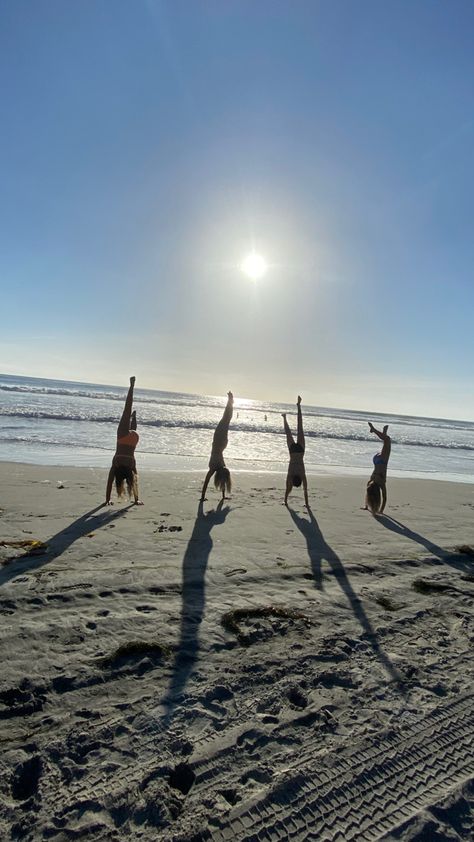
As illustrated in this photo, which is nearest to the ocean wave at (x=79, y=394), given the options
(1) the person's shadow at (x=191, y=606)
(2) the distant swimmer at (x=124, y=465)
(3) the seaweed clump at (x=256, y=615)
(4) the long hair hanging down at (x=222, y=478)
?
(2) the distant swimmer at (x=124, y=465)

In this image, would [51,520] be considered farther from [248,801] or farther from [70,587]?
[248,801]

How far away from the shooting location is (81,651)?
3.21 metres

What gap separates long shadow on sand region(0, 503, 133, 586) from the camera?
463cm

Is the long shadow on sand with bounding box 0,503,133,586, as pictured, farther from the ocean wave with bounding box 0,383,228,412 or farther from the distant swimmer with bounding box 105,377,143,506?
the ocean wave with bounding box 0,383,228,412

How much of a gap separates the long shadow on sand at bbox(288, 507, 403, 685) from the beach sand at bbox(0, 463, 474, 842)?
0.03 m

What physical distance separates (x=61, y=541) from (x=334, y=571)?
3.76 m

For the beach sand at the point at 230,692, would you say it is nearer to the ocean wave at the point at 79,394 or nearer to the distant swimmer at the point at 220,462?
the distant swimmer at the point at 220,462

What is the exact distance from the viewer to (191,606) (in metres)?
4.08

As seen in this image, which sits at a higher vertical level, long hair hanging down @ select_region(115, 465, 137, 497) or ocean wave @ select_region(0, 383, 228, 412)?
ocean wave @ select_region(0, 383, 228, 412)

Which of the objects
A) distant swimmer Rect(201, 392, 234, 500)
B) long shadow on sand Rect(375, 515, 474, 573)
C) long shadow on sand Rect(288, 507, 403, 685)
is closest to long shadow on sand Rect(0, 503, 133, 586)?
distant swimmer Rect(201, 392, 234, 500)

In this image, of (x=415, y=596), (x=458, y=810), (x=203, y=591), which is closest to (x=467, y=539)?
(x=415, y=596)

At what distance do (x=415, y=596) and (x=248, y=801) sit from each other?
10.9 ft

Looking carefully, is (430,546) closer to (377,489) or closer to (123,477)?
(377,489)

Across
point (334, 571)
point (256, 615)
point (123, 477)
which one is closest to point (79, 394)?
point (123, 477)
